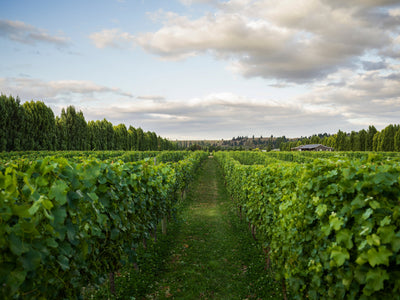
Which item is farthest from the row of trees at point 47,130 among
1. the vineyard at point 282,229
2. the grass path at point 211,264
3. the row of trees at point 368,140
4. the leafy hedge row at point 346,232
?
the row of trees at point 368,140

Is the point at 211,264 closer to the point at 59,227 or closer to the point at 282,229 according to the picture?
the point at 282,229

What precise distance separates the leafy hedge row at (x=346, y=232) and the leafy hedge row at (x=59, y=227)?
302cm

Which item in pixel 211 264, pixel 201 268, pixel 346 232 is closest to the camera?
pixel 346 232

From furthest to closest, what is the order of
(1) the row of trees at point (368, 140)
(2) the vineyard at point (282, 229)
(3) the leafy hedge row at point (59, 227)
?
(1) the row of trees at point (368, 140), (2) the vineyard at point (282, 229), (3) the leafy hedge row at point (59, 227)

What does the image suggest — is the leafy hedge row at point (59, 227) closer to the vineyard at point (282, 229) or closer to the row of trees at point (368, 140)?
the vineyard at point (282, 229)

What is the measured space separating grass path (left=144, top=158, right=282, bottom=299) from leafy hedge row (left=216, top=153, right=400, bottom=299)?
2.01 metres

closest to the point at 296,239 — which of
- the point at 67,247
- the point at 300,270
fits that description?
the point at 300,270

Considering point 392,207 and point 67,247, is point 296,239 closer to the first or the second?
point 392,207

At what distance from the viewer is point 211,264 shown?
662 cm

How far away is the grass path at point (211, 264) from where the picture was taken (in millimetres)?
5414

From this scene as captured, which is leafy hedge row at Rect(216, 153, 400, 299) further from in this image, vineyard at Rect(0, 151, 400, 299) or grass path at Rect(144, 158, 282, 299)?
grass path at Rect(144, 158, 282, 299)

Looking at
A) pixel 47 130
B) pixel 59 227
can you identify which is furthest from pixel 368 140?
pixel 59 227

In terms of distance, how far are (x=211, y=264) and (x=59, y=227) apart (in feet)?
16.2

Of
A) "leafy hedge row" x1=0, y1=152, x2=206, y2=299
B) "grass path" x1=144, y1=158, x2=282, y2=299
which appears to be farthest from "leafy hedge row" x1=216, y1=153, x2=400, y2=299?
"leafy hedge row" x1=0, y1=152, x2=206, y2=299
